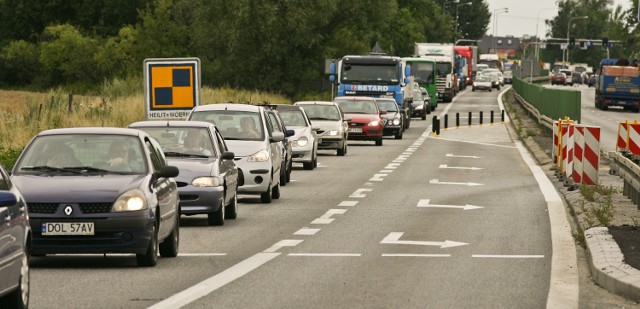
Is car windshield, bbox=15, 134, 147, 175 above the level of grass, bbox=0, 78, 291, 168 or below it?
above

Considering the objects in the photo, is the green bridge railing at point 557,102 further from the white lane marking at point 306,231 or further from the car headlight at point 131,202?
the car headlight at point 131,202

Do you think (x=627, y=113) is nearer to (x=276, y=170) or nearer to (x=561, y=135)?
(x=561, y=135)

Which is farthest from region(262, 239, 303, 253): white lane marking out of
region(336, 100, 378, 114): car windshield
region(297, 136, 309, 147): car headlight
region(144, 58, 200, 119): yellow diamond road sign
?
region(336, 100, 378, 114): car windshield

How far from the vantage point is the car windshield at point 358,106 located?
46.6 meters

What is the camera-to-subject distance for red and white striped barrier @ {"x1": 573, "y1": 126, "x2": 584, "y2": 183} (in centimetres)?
2594

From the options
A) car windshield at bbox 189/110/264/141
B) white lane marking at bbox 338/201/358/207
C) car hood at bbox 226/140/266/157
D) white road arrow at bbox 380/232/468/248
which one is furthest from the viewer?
car windshield at bbox 189/110/264/141

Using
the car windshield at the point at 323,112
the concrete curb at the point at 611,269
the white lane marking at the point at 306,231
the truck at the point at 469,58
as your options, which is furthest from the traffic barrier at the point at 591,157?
the truck at the point at 469,58

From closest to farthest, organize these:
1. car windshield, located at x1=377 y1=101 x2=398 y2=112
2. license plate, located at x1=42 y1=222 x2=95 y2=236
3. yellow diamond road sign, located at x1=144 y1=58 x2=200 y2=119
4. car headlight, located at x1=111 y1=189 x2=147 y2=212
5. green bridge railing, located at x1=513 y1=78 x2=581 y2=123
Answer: license plate, located at x1=42 y1=222 x2=95 y2=236 < car headlight, located at x1=111 y1=189 x2=147 y2=212 < yellow diamond road sign, located at x1=144 y1=58 x2=200 y2=119 < green bridge railing, located at x1=513 y1=78 x2=581 y2=123 < car windshield, located at x1=377 y1=101 x2=398 y2=112

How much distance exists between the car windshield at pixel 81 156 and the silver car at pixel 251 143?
7651 mm

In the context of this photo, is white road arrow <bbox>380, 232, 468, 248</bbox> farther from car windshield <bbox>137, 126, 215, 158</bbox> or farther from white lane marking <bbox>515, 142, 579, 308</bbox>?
car windshield <bbox>137, 126, 215, 158</bbox>

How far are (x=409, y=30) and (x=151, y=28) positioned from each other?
115ft

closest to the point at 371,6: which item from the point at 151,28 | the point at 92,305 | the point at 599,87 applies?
the point at 599,87

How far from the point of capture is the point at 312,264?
1427 centimetres

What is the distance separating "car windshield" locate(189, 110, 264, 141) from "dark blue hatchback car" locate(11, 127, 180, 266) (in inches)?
336
